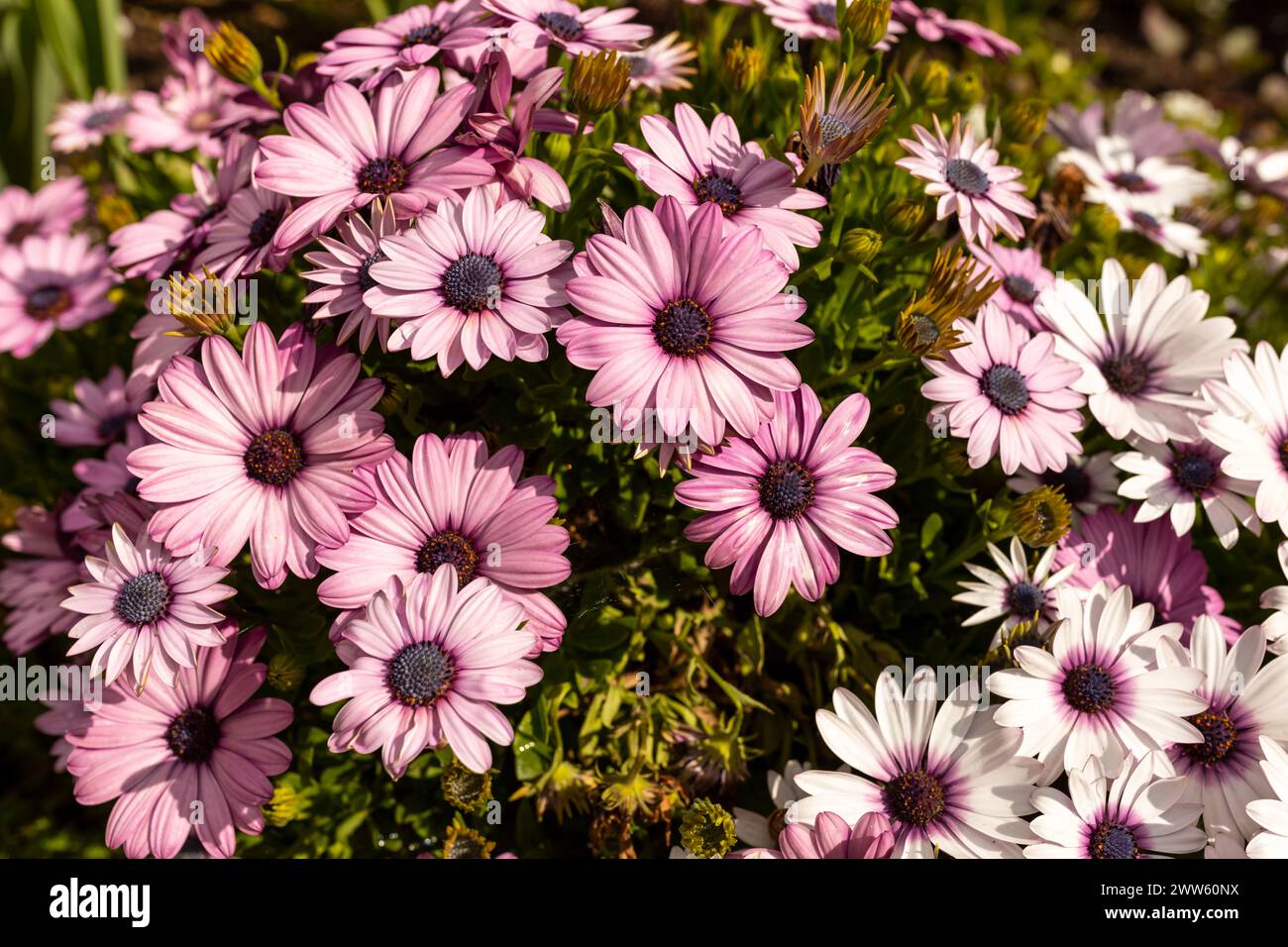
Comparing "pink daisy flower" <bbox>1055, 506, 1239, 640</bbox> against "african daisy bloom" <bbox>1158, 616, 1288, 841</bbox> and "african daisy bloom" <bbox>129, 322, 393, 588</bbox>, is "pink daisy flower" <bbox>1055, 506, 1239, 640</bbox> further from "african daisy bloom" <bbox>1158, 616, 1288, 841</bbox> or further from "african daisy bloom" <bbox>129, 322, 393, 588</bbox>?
"african daisy bloom" <bbox>129, 322, 393, 588</bbox>

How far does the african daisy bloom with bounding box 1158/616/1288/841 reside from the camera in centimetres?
194

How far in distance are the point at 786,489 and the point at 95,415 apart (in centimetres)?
208

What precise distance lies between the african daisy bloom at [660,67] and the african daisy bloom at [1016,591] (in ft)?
4.60

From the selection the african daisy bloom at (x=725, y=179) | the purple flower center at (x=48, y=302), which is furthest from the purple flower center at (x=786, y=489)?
the purple flower center at (x=48, y=302)

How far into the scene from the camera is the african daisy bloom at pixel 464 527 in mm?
1727

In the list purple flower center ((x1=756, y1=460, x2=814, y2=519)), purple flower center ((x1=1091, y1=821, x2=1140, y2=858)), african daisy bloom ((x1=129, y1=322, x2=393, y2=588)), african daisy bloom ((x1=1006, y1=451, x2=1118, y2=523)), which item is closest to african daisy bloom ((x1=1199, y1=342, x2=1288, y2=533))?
african daisy bloom ((x1=1006, y1=451, x2=1118, y2=523))

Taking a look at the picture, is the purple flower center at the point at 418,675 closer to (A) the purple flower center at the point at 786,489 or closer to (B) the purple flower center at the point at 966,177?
(A) the purple flower center at the point at 786,489

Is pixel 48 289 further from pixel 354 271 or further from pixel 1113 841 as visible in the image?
pixel 1113 841

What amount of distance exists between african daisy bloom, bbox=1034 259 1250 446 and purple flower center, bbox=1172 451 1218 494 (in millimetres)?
76

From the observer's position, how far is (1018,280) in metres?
2.35
